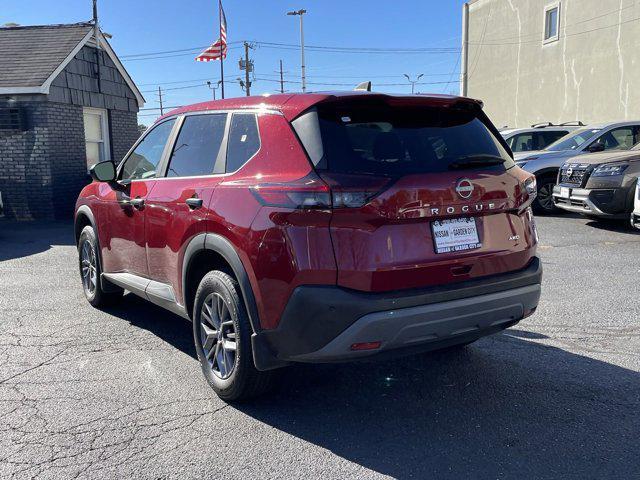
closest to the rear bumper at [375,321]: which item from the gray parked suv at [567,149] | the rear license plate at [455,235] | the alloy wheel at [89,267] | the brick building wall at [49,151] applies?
the rear license plate at [455,235]

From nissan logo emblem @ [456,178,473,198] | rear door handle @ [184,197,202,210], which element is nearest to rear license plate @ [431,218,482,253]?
nissan logo emblem @ [456,178,473,198]

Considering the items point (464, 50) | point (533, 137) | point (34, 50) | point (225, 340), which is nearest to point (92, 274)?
point (225, 340)

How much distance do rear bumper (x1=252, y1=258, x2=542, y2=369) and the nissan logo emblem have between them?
0.48 meters

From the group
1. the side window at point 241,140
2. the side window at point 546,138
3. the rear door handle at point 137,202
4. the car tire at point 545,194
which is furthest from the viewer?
the side window at point 546,138

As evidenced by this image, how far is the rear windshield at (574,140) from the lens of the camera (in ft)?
38.5

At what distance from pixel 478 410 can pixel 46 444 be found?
241 centimetres

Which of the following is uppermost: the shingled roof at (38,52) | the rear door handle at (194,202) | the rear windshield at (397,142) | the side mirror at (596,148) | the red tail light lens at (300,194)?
the shingled roof at (38,52)

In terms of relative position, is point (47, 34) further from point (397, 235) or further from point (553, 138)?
point (397, 235)

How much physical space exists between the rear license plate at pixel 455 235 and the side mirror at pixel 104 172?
3078mm

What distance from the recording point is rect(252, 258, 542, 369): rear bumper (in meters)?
2.92

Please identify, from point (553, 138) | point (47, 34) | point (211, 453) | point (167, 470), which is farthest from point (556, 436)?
point (47, 34)

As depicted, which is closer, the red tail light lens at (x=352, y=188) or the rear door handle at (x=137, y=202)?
the red tail light lens at (x=352, y=188)

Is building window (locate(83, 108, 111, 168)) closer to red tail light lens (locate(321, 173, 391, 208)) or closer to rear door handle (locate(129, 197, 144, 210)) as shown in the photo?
rear door handle (locate(129, 197, 144, 210))

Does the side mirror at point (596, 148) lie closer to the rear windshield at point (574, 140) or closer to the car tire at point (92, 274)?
the rear windshield at point (574, 140)
